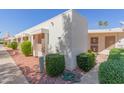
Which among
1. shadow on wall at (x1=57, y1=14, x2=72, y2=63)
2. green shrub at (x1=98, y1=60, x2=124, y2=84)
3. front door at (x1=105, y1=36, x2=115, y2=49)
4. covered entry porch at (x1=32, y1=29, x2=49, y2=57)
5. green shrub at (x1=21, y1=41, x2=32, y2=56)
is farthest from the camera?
front door at (x1=105, y1=36, x2=115, y2=49)

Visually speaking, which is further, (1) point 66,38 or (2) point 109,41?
(2) point 109,41

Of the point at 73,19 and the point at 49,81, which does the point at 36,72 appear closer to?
the point at 49,81

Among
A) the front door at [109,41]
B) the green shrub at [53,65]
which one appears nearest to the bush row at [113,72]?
the green shrub at [53,65]

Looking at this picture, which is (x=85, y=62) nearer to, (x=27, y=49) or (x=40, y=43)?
(x=40, y=43)

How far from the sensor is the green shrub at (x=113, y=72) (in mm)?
4508

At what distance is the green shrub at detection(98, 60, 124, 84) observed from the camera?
14.8ft

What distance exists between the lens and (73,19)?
360 inches

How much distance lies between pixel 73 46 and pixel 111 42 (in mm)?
10638

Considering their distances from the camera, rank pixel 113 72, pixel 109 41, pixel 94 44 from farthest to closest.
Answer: pixel 94 44, pixel 109 41, pixel 113 72

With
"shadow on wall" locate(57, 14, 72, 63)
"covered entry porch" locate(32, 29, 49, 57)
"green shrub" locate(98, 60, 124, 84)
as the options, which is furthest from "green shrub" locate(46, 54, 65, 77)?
"covered entry porch" locate(32, 29, 49, 57)

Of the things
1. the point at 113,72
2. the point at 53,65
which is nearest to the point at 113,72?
the point at 113,72

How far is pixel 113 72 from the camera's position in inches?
Result: 179

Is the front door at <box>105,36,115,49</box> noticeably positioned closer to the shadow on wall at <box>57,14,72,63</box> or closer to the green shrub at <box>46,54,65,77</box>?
the shadow on wall at <box>57,14,72,63</box>

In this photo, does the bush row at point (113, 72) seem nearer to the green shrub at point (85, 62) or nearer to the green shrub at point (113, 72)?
the green shrub at point (113, 72)
